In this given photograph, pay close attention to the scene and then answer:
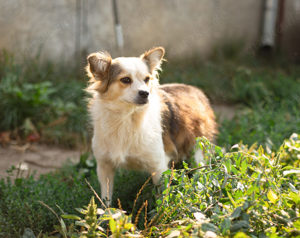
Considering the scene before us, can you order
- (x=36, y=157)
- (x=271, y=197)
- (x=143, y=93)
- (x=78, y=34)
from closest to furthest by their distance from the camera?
1. (x=271, y=197)
2. (x=143, y=93)
3. (x=36, y=157)
4. (x=78, y=34)

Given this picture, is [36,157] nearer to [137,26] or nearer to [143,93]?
[143,93]

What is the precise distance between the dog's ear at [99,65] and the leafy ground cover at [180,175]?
3.12 ft

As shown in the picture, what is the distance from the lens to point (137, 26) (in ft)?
23.1

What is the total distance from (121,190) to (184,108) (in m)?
0.98

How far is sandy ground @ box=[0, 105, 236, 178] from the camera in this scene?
4047mm

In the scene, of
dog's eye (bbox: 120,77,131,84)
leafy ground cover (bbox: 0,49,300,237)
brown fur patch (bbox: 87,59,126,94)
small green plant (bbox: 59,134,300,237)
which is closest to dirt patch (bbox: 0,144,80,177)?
leafy ground cover (bbox: 0,49,300,237)

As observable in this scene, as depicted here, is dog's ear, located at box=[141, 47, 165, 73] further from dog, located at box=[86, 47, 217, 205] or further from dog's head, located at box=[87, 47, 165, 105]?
dog's head, located at box=[87, 47, 165, 105]

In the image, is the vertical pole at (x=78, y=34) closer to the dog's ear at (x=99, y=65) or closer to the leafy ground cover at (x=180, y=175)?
the leafy ground cover at (x=180, y=175)

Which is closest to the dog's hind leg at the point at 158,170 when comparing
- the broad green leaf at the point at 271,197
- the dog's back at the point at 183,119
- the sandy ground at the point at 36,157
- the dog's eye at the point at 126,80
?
the dog's back at the point at 183,119

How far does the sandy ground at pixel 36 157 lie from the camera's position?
13.3ft

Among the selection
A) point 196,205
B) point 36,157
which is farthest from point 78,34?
point 196,205

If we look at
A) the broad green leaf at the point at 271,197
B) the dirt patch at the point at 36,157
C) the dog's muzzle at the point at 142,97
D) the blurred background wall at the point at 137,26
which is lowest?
the dirt patch at the point at 36,157

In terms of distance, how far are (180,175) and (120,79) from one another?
97cm

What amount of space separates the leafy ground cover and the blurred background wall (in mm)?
468
